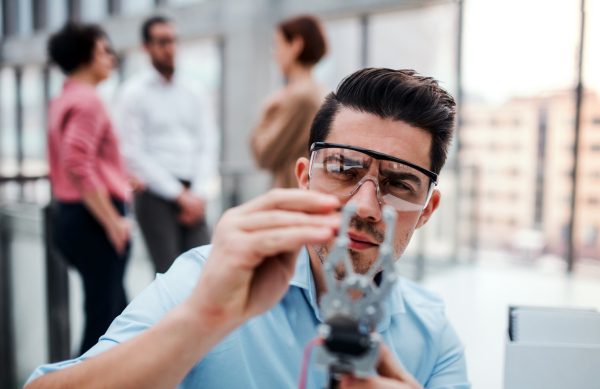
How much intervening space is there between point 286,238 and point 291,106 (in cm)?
169

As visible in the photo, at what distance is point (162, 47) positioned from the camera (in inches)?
110

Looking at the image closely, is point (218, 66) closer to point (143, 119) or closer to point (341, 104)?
point (143, 119)

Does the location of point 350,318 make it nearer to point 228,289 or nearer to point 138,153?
point 228,289

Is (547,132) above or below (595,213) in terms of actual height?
above

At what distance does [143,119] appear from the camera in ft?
8.96

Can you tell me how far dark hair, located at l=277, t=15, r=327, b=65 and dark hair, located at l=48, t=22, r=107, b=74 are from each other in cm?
96

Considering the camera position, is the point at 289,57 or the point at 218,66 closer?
the point at 289,57

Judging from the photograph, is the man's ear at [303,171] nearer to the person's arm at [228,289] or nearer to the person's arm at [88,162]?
the person's arm at [228,289]

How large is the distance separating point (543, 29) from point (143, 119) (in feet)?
14.1

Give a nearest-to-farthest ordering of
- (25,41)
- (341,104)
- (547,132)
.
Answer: (341,104) < (547,132) < (25,41)

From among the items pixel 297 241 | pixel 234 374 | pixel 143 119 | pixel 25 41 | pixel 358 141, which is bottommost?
pixel 234 374

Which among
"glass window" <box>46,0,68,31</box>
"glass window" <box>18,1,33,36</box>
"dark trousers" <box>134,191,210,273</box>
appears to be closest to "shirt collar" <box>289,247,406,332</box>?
"dark trousers" <box>134,191,210,273</box>

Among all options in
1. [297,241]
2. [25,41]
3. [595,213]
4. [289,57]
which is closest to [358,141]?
[297,241]

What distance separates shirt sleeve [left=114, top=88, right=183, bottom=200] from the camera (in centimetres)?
263
